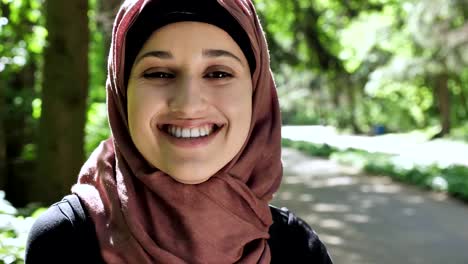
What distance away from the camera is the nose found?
1234 millimetres

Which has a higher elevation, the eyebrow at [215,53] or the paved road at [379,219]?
the eyebrow at [215,53]

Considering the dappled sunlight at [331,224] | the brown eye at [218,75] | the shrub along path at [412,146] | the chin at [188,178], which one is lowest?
the shrub along path at [412,146]

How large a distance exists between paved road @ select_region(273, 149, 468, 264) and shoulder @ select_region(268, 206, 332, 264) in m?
5.64

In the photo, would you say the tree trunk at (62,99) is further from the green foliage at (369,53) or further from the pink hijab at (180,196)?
the green foliage at (369,53)

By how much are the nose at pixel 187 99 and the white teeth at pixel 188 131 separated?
0.14 ft

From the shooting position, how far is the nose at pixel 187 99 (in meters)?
1.23

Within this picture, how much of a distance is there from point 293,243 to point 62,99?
4.48 m

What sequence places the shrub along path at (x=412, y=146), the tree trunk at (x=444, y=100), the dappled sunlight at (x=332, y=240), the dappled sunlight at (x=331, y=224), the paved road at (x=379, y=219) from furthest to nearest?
the tree trunk at (x=444, y=100) < the shrub along path at (x=412, y=146) < the dappled sunlight at (x=331, y=224) < the dappled sunlight at (x=332, y=240) < the paved road at (x=379, y=219)

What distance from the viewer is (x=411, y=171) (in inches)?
563

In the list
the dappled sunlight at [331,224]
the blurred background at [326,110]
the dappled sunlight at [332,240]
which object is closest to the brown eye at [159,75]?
the blurred background at [326,110]

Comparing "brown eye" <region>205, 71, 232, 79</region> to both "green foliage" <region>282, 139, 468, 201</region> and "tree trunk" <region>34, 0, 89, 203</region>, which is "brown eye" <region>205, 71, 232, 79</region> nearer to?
"tree trunk" <region>34, 0, 89, 203</region>

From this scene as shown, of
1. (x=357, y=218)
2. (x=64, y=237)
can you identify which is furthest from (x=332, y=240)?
(x=64, y=237)

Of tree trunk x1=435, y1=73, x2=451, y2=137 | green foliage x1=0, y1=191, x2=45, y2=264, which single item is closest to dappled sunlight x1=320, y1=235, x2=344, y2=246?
green foliage x1=0, y1=191, x2=45, y2=264

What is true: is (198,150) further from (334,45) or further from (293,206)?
(334,45)
